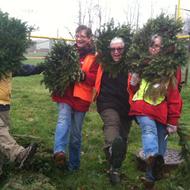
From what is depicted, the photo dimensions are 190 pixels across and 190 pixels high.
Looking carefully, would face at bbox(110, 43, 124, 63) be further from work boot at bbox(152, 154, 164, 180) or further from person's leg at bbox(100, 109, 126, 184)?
work boot at bbox(152, 154, 164, 180)

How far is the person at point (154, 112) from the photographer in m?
5.82

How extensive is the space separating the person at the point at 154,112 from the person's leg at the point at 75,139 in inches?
35.9

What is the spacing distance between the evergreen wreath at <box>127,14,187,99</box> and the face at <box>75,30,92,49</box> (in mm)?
767

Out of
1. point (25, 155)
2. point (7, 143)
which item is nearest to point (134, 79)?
point (25, 155)

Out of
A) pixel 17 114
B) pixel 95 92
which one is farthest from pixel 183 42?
pixel 17 114

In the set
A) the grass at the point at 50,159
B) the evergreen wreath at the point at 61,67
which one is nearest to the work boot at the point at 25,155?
the grass at the point at 50,159

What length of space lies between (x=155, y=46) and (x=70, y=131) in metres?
1.81

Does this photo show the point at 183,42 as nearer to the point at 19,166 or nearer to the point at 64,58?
the point at 64,58

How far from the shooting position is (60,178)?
6.54 m

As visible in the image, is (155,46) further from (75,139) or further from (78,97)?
(75,139)

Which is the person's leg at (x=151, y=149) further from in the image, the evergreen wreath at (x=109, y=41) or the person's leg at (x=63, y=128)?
the person's leg at (x=63, y=128)

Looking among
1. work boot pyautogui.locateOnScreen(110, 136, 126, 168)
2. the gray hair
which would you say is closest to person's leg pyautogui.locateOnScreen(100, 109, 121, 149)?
work boot pyautogui.locateOnScreen(110, 136, 126, 168)

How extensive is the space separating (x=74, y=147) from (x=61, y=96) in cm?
80

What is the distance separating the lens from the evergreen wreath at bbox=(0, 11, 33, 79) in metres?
6.37
